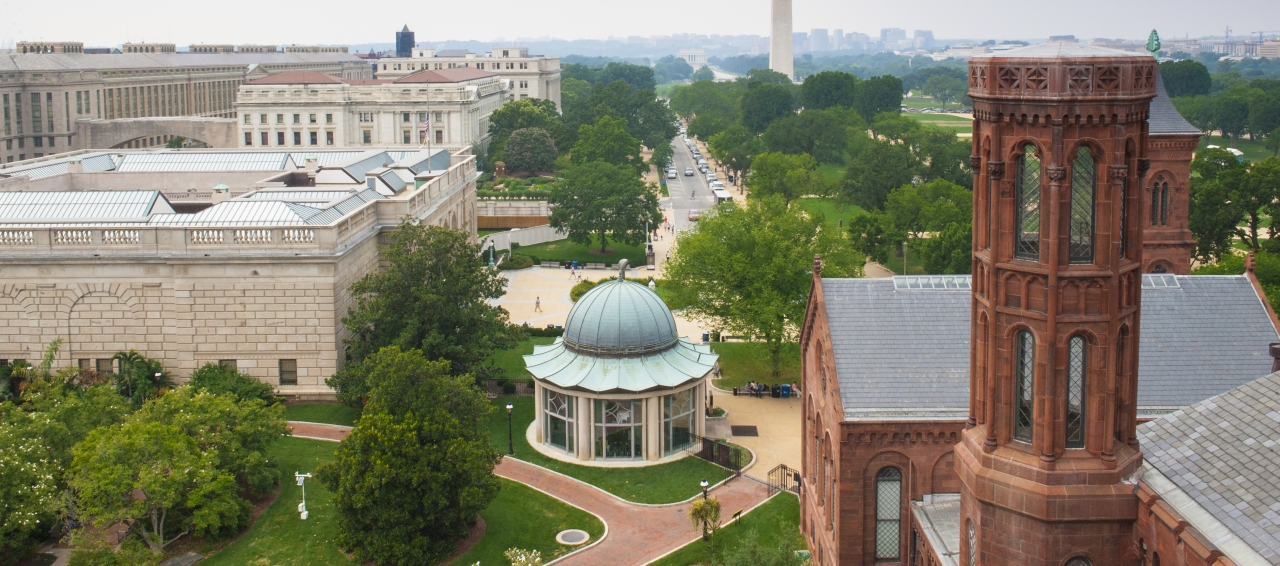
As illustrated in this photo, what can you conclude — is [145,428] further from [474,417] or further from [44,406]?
[474,417]

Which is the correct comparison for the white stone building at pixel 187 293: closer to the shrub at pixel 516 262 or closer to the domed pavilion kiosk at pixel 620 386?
the domed pavilion kiosk at pixel 620 386

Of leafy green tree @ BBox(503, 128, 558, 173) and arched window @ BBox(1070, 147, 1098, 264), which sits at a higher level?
arched window @ BBox(1070, 147, 1098, 264)

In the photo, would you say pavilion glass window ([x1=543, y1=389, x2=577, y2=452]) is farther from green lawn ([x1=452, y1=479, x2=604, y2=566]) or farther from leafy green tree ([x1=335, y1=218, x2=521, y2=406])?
leafy green tree ([x1=335, y1=218, x2=521, y2=406])

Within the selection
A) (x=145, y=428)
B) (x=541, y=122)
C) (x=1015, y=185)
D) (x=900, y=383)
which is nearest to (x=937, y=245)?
(x=900, y=383)

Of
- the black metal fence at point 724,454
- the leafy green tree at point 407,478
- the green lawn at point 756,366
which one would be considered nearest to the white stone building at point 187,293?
the leafy green tree at point 407,478

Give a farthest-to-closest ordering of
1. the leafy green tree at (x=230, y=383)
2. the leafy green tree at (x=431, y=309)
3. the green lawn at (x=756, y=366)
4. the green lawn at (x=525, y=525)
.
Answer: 1. the green lawn at (x=756, y=366)
2. the leafy green tree at (x=431, y=309)
3. the leafy green tree at (x=230, y=383)
4. the green lawn at (x=525, y=525)

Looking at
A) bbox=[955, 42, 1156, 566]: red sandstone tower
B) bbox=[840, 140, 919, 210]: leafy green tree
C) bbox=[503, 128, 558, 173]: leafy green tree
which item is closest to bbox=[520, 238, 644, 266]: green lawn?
bbox=[840, 140, 919, 210]: leafy green tree

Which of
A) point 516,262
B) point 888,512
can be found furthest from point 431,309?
point 516,262
